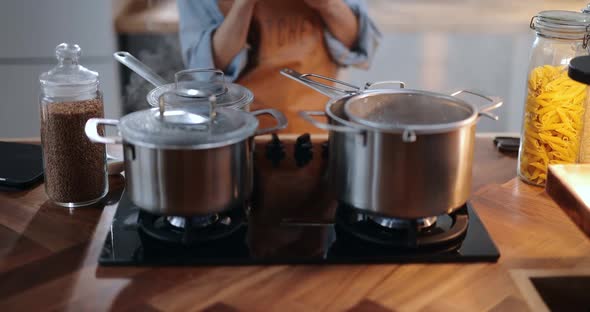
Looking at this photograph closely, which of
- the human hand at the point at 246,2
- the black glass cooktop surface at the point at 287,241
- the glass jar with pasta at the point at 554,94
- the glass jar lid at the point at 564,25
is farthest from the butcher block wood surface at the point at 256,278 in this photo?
the human hand at the point at 246,2

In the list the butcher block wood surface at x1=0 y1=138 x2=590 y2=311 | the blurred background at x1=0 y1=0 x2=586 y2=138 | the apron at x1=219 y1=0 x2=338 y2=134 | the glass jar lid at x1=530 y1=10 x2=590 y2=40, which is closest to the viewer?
the butcher block wood surface at x1=0 y1=138 x2=590 y2=311

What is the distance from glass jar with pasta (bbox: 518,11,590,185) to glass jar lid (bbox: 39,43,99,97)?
658mm

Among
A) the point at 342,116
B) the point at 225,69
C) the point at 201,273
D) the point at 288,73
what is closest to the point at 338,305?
the point at 201,273

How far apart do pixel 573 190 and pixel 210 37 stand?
106 cm

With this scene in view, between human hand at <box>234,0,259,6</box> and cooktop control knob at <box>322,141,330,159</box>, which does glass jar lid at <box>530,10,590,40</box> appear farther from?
human hand at <box>234,0,259,6</box>

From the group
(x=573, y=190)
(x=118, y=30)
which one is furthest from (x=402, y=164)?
(x=118, y=30)

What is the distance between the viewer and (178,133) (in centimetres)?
91

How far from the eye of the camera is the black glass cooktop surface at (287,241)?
0.95 metres

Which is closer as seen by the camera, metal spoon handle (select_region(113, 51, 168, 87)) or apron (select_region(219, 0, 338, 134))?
metal spoon handle (select_region(113, 51, 168, 87))

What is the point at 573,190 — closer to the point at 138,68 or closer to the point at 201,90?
the point at 201,90

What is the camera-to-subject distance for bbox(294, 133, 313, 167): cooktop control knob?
127cm

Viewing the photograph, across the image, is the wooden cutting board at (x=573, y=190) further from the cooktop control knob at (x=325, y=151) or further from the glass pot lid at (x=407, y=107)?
the cooktop control knob at (x=325, y=151)

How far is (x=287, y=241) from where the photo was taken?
3.27 ft

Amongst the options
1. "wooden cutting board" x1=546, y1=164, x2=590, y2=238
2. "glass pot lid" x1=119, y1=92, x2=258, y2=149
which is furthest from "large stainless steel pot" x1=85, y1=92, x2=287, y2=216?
"wooden cutting board" x1=546, y1=164, x2=590, y2=238
